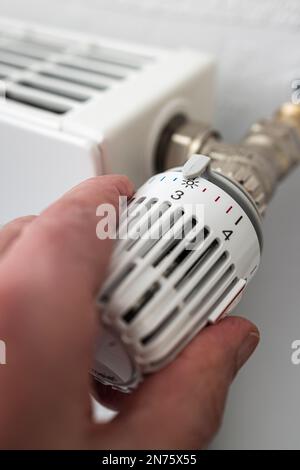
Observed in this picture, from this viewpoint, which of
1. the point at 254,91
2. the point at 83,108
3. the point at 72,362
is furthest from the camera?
the point at 254,91

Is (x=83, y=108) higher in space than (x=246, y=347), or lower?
higher

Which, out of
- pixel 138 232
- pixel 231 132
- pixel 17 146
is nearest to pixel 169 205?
pixel 138 232

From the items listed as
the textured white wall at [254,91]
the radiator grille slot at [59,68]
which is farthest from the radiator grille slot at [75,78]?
the textured white wall at [254,91]

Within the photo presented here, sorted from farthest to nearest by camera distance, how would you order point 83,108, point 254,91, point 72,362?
1. point 254,91
2. point 83,108
3. point 72,362

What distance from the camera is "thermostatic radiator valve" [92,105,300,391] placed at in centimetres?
19

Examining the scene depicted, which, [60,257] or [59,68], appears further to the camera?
[59,68]

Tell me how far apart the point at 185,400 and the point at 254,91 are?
0.30m

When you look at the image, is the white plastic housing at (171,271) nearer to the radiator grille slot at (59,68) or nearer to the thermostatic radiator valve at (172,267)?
the thermostatic radiator valve at (172,267)

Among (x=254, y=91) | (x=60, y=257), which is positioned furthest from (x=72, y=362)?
(x=254, y=91)

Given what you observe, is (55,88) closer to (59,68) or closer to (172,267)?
(59,68)

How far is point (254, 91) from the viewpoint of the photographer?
42 centimetres

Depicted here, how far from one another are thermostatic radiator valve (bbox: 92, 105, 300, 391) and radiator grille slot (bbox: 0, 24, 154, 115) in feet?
0.41

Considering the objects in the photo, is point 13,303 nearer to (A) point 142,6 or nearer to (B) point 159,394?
(B) point 159,394

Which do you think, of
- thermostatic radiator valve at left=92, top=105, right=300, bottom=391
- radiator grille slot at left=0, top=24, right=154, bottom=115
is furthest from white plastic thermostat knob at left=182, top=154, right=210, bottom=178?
radiator grille slot at left=0, top=24, right=154, bottom=115
